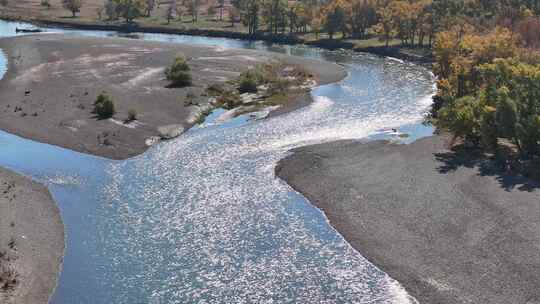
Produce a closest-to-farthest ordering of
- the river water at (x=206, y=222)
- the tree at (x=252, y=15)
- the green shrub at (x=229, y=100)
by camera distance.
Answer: the river water at (x=206, y=222), the green shrub at (x=229, y=100), the tree at (x=252, y=15)

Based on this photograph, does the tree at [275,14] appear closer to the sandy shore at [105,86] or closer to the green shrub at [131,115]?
the sandy shore at [105,86]

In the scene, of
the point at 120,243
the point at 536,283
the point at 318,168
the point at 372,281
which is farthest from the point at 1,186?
the point at 536,283

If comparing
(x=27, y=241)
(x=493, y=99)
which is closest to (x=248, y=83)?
(x=493, y=99)

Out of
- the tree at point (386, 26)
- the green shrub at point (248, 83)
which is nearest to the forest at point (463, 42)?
the tree at point (386, 26)

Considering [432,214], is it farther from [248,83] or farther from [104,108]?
[248,83]

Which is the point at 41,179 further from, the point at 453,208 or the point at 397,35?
the point at 397,35

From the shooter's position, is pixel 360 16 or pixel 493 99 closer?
pixel 493 99

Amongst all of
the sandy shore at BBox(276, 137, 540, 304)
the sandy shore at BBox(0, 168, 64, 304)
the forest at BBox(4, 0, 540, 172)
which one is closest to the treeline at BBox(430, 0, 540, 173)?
the forest at BBox(4, 0, 540, 172)
